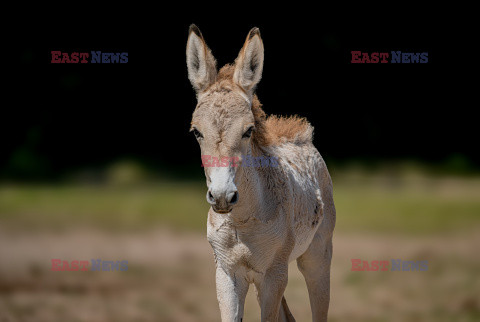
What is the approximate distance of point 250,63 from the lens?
440 cm

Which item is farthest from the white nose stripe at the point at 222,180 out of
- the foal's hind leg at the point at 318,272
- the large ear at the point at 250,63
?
the foal's hind leg at the point at 318,272

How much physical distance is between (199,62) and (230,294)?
1882 mm

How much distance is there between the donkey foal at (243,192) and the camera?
3996 mm

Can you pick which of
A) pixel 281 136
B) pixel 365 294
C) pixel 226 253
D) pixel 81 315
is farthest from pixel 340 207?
pixel 226 253

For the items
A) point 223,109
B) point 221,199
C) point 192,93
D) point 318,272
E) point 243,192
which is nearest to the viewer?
point 221,199

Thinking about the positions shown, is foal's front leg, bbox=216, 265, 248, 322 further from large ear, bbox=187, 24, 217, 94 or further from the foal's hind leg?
large ear, bbox=187, 24, 217, 94

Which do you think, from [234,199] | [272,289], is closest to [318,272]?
[272,289]

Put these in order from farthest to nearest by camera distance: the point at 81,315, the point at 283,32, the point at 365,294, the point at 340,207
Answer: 1. the point at 283,32
2. the point at 340,207
3. the point at 365,294
4. the point at 81,315

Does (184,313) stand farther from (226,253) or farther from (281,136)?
(226,253)

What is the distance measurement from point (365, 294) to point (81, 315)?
17.3 ft

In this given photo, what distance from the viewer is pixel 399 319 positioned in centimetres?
921

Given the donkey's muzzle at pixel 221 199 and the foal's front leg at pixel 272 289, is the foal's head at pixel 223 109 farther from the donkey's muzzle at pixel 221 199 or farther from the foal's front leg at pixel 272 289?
the foal's front leg at pixel 272 289

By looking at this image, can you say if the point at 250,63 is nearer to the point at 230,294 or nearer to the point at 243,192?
the point at 243,192

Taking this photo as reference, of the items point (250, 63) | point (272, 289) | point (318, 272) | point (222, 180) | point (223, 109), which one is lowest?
point (318, 272)
